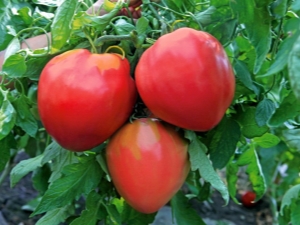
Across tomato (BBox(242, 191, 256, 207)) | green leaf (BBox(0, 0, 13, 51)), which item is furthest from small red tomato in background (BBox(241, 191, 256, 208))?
green leaf (BBox(0, 0, 13, 51))

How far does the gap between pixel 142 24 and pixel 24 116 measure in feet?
0.67

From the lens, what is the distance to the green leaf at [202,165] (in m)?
0.56

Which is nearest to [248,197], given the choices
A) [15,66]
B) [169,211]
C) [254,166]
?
[169,211]

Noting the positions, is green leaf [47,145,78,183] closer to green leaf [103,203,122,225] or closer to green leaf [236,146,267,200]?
green leaf [103,203,122,225]

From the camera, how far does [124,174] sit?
558mm

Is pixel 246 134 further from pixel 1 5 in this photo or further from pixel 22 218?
pixel 22 218

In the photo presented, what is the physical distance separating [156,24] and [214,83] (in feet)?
0.43

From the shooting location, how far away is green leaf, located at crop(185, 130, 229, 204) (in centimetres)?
56

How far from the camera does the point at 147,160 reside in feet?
1.79

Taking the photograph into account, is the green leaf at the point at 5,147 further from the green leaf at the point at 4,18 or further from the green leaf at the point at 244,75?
the green leaf at the point at 244,75

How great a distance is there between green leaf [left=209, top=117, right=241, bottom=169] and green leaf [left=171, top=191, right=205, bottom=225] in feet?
0.35

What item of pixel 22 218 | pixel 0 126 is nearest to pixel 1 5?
pixel 0 126

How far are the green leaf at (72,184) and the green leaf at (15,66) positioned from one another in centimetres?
14

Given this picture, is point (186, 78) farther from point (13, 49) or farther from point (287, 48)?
point (13, 49)
